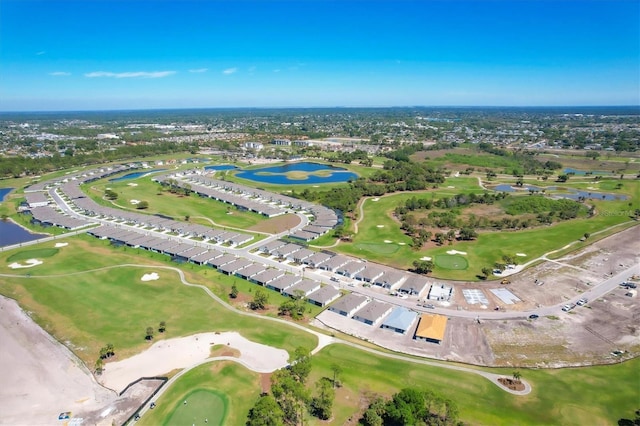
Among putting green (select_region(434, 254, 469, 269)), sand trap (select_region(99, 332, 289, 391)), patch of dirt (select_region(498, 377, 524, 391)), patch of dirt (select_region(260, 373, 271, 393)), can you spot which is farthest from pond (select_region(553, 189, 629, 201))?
patch of dirt (select_region(260, 373, 271, 393))

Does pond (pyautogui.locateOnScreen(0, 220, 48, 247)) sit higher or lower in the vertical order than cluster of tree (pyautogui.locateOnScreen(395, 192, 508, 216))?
lower

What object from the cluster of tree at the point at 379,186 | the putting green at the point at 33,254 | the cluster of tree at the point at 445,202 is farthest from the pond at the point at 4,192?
the cluster of tree at the point at 445,202

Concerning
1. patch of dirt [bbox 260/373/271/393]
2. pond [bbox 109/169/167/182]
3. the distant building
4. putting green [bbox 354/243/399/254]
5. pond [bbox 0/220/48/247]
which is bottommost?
patch of dirt [bbox 260/373/271/393]

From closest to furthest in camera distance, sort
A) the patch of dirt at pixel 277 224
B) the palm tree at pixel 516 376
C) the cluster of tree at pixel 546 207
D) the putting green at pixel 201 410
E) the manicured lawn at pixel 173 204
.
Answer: the putting green at pixel 201 410 < the palm tree at pixel 516 376 < the patch of dirt at pixel 277 224 < the cluster of tree at pixel 546 207 < the manicured lawn at pixel 173 204

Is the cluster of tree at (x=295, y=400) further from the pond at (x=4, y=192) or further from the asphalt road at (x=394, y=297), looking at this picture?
the pond at (x=4, y=192)

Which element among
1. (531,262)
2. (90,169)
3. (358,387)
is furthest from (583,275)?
(90,169)

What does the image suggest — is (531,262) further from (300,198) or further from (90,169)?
(90,169)

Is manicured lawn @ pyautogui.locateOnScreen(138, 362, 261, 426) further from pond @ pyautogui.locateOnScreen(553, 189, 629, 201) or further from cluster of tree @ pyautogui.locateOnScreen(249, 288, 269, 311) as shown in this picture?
pond @ pyautogui.locateOnScreen(553, 189, 629, 201)
